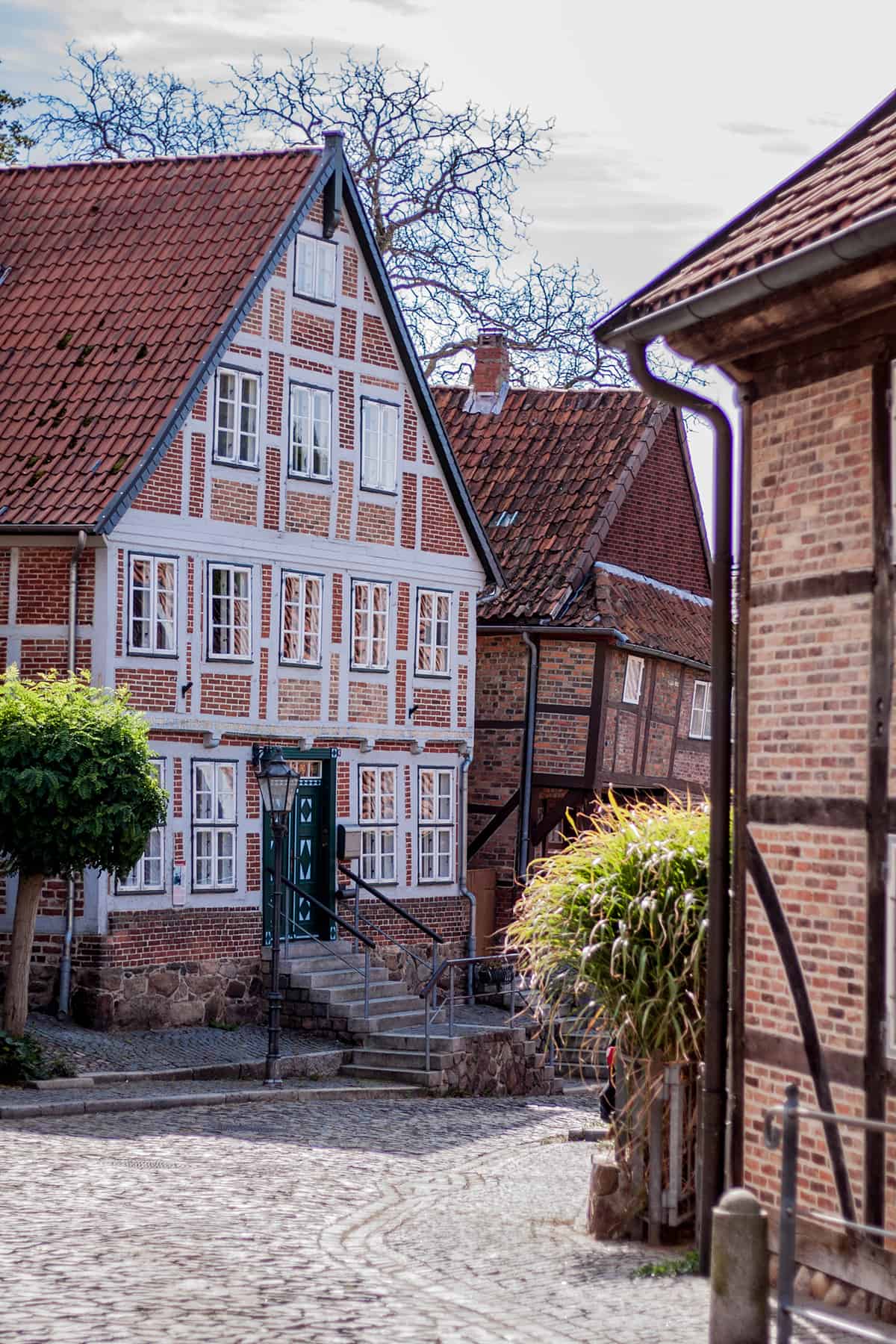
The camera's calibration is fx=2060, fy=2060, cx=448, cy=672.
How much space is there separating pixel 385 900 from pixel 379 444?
615 cm

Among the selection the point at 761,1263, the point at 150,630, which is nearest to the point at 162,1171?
the point at 761,1263

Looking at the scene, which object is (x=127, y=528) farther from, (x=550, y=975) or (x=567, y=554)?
(x=550, y=975)

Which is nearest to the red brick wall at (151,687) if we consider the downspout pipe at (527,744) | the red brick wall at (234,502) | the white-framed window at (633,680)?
the red brick wall at (234,502)

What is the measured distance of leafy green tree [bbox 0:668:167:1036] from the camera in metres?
20.2

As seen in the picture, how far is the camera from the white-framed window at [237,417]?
2512 centimetres

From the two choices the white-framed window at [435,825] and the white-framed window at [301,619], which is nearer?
the white-framed window at [301,619]

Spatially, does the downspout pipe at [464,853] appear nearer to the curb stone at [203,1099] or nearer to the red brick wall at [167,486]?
the curb stone at [203,1099]

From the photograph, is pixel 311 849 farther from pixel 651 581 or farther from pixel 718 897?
pixel 718 897

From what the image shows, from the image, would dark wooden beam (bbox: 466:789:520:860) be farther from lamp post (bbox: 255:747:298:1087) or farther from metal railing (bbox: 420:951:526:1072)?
lamp post (bbox: 255:747:298:1087)

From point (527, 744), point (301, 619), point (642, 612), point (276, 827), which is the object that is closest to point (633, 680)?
point (642, 612)

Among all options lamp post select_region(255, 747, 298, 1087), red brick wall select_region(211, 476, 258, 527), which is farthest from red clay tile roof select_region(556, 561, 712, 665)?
lamp post select_region(255, 747, 298, 1087)

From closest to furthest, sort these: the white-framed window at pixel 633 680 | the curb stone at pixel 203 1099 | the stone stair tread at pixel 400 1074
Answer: the curb stone at pixel 203 1099
the stone stair tread at pixel 400 1074
the white-framed window at pixel 633 680

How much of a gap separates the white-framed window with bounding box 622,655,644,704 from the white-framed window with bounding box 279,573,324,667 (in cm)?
608

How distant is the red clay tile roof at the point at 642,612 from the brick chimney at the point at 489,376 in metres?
4.37
